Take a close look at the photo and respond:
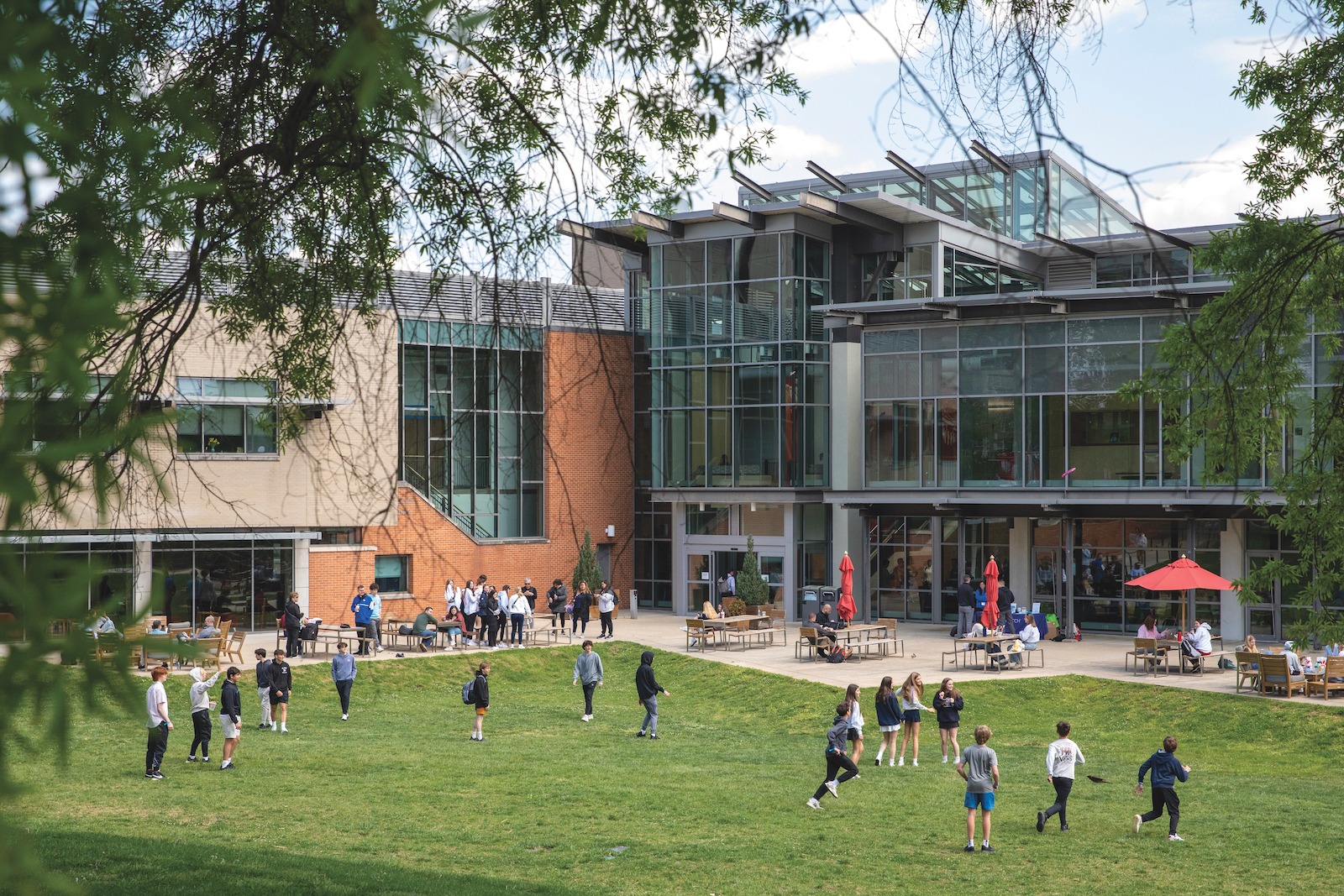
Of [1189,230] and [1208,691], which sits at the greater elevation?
[1189,230]

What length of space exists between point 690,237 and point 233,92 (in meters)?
33.3

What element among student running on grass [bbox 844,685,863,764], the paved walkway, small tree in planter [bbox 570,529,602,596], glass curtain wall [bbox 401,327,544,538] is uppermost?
glass curtain wall [bbox 401,327,544,538]

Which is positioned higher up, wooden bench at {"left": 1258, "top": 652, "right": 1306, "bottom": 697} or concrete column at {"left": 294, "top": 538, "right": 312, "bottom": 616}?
concrete column at {"left": 294, "top": 538, "right": 312, "bottom": 616}

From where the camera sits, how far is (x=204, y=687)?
773 inches

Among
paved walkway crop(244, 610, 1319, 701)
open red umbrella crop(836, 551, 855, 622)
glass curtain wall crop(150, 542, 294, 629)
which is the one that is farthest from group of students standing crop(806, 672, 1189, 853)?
glass curtain wall crop(150, 542, 294, 629)

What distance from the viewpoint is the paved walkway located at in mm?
27609

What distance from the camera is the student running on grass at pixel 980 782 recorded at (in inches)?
597

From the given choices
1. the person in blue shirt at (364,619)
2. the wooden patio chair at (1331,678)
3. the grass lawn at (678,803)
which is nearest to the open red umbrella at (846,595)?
the grass lawn at (678,803)

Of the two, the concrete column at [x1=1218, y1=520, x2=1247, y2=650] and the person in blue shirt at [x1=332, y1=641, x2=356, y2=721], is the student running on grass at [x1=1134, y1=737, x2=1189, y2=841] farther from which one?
the concrete column at [x1=1218, y1=520, x2=1247, y2=650]

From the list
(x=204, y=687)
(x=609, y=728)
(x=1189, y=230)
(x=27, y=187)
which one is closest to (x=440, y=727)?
(x=609, y=728)

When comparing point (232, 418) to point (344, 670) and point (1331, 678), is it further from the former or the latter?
point (1331, 678)

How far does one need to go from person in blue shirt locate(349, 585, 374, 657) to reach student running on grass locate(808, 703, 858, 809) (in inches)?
594

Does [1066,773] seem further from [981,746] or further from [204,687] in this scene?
[204,687]

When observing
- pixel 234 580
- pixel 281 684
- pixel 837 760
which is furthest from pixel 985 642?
pixel 234 580
